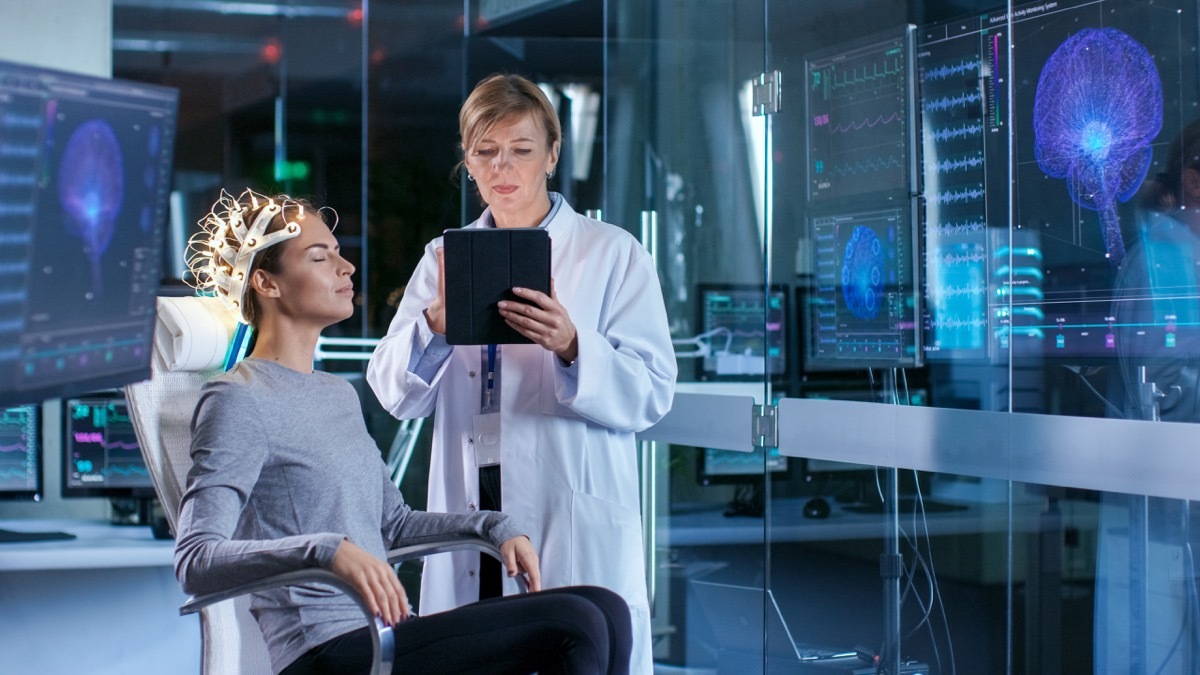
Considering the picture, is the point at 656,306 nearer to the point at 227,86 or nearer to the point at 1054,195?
the point at 1054,195

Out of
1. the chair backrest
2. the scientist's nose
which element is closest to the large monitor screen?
the scientist's nose

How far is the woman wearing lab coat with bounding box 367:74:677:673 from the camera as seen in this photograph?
2279 mm

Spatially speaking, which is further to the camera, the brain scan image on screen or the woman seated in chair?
the woman seated in chair

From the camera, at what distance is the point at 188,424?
2.04 meters

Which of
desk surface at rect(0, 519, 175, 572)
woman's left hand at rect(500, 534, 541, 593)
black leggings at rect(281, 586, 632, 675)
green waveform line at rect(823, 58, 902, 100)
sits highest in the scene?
green waveform line at rect(823, 58, 902, 100)

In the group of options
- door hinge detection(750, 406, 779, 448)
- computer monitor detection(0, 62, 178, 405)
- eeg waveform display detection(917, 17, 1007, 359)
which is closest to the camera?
computer monitor detection(0, 62, 178, 405)

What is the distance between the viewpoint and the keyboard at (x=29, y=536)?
3019 mm

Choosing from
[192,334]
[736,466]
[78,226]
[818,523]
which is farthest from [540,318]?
[736,466]

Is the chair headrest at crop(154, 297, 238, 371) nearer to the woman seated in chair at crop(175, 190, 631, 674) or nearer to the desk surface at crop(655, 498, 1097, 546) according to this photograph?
the woman seated in chair at crop(175, 190, 631, 674)

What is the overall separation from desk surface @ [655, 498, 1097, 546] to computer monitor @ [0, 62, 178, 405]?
1650 millimetres

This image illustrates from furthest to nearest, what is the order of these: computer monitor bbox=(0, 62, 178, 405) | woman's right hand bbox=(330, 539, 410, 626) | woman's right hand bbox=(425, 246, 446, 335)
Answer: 1. woman's right hand bbox=(425, 246, 446, 335)
2. woman's right hand bbox=(330, 539, 410, 626)
3. computer monitor bbox=(0, 62, 178, 405)

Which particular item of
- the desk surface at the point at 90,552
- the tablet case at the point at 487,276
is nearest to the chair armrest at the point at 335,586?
the tablet case at the point at 487,276

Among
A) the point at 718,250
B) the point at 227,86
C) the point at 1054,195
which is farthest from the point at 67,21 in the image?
the point at 1054,195

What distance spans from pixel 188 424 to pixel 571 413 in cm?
72
